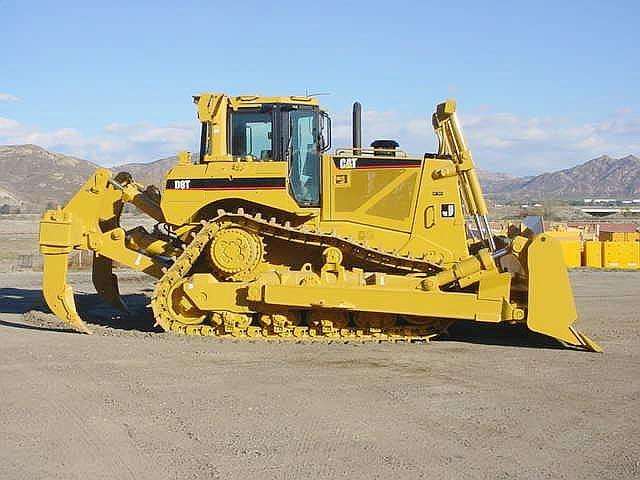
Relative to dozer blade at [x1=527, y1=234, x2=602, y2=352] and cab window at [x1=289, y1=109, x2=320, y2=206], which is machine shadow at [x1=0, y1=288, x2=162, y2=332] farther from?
dozer blade at [x1=527, y1=234, x2=602, y2=352]

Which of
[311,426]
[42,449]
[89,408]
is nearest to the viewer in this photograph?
[42,449]

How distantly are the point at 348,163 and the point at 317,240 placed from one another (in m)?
1.26

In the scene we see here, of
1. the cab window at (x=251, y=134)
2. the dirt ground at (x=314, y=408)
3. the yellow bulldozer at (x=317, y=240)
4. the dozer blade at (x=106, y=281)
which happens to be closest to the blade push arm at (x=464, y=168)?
the yellow bulldozer at (x=317, y=240)

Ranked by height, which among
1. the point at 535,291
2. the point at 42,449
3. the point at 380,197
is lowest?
the point at 42,449

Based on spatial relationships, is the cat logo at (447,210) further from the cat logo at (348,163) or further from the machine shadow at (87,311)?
the machine shadow at (87,311)

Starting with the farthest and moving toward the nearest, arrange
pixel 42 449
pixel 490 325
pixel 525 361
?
1. pixel 490 325
2. pixel 525 361
3. pixel 42 449

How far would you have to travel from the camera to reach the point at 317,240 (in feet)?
39.3

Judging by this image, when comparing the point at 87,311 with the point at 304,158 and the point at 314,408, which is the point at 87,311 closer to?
the point at 304,158

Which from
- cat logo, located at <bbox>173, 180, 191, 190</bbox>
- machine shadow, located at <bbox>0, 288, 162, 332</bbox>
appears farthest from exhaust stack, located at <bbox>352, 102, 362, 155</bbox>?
machine shadow, located at <bbox>0, 288, 162, 332</bbox>

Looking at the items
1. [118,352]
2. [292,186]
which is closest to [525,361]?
[292,186]

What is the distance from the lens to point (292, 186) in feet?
40.1

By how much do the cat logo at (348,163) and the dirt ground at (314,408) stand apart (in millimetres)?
2657

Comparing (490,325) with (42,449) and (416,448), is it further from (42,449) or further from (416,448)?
(42,449)

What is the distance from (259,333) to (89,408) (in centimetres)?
414
